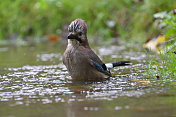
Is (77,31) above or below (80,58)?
above

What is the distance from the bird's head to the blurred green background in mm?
4740

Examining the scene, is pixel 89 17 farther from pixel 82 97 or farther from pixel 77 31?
pixel 82 97

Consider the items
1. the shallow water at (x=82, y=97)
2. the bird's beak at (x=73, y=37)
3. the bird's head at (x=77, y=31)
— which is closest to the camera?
the shallow water at (x=82, y=97)

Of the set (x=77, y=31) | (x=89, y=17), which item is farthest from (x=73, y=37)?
(x=89, y=17)

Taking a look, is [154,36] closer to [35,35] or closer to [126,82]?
[126,82]

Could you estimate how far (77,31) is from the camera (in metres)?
5.16

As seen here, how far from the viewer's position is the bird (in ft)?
16.6

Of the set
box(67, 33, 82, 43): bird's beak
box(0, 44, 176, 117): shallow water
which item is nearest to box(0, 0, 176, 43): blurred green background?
box(67, 33, 82, 43): bird's beak

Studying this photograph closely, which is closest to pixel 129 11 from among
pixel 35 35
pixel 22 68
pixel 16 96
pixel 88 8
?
pixel 88 8

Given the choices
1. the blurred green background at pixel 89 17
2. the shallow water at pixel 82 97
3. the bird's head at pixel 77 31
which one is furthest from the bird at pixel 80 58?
the blurred green background at pixel 89 17

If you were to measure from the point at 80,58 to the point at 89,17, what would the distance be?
851cm

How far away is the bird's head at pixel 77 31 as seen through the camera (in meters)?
5.12

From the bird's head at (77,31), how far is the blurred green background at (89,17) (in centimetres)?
474

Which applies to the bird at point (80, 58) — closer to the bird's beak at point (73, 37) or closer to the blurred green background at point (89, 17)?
the bird's beak at point (73, 37)
